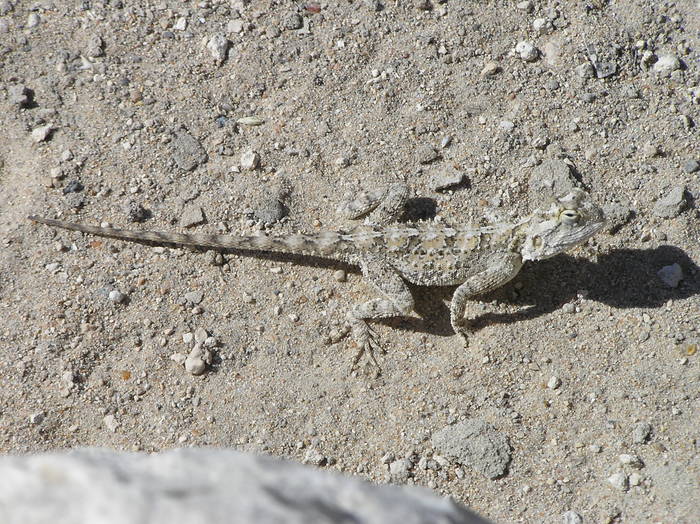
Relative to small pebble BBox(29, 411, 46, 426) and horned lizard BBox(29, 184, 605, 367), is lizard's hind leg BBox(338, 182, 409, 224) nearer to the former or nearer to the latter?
horned lizard BBox(29, 184, 605, 367)

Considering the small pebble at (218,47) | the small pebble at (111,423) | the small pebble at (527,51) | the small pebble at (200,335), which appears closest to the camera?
the small pebble at (111,423)

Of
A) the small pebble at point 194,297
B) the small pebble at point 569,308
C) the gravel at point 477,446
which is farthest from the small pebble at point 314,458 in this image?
the small pebble at point 569,308

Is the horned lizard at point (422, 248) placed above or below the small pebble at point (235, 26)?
below

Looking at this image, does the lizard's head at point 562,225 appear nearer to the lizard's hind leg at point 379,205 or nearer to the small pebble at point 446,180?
the small pebble at point 446,180

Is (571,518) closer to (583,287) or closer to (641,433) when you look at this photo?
(641,433)

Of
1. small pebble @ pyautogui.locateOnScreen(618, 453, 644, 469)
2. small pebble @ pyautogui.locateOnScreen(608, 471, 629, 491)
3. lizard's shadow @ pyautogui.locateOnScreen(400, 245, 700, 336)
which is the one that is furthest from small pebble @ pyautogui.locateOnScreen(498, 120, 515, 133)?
small pebble @ pyautogui.locateOnScreen(608, 471, 629, 491)

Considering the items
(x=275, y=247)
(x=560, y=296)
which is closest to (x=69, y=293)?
(x=275, y=247)
